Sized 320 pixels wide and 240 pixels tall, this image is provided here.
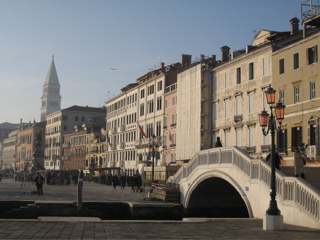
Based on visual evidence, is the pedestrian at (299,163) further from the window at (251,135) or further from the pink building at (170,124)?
the pink building at (170,124)

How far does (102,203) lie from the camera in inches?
1192

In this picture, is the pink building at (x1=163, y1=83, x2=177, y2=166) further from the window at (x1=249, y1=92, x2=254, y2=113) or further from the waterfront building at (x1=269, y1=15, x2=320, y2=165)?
the waterfront building at (x1=269, y1=15, x2=320, y2=165)

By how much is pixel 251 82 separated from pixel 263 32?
7134 millimetres

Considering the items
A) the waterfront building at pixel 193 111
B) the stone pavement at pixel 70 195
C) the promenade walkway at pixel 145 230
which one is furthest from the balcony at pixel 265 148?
the promenade walkway at pixel 145 230

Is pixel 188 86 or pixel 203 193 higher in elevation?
pixel 188 86

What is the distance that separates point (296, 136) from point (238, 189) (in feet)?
41.1

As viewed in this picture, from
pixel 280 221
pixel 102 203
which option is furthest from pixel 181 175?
pixel 280 221

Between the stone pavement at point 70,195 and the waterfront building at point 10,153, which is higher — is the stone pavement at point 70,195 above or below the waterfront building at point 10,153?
below

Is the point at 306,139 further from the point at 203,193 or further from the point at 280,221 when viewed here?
the point at 280,221

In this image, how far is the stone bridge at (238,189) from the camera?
1625cm

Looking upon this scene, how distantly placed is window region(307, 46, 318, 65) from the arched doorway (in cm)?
933

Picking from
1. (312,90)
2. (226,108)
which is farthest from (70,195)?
(312,90)

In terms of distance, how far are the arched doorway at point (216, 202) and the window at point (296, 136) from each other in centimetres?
521

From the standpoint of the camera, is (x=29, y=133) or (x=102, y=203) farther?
(x=29, y=133)
